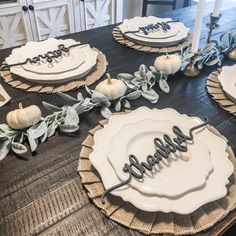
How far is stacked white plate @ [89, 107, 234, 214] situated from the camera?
1.65 feet

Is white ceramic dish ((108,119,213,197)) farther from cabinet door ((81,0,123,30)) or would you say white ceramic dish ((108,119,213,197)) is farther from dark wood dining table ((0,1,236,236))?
cabinet door ((81,0,123,30))

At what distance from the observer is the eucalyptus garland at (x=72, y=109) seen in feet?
2.16

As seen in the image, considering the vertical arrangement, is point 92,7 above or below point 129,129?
below

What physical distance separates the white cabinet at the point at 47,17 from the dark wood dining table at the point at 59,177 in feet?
4.51

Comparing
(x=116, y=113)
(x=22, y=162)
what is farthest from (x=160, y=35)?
(x=22, y=162)

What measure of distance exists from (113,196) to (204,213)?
0.60 ft

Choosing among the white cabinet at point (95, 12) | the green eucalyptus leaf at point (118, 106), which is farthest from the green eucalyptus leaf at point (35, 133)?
the white cabinet at point (95, 12)

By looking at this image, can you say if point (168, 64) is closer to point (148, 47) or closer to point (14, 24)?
point (148, 47)

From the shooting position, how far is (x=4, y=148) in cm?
64

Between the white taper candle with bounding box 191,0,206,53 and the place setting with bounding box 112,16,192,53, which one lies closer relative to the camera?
the white taper candle with bounding box 191,0,206,53

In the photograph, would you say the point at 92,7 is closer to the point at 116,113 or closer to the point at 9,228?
the point at 116,113

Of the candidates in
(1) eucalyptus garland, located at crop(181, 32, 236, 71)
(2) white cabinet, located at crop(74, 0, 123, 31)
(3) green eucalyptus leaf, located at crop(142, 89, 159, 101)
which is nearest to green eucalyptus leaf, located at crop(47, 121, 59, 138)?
(3) green eucalyptus leaf, located at crop(142, 89, 159, 101)

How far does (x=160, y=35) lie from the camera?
117 cm

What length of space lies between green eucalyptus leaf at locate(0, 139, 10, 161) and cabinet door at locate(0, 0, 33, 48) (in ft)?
5.61
